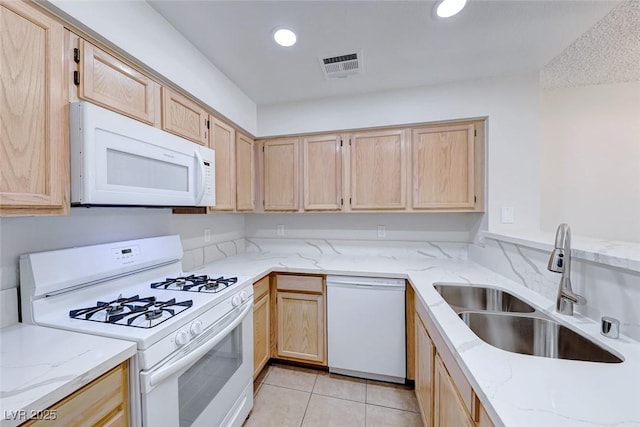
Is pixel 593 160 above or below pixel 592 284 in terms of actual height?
above

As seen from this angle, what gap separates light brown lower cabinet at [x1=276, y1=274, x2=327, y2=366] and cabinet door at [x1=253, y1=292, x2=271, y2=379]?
101 mm

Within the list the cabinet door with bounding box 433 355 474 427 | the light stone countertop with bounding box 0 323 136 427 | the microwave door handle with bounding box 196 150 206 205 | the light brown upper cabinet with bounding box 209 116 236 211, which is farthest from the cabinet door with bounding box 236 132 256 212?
the cabinet door with bounding box 433 355 474 427

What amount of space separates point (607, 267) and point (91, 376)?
6.02 ft

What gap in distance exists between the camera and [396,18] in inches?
54.8

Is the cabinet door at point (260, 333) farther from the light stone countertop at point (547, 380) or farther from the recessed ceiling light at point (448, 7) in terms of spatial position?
the recessed ceiling light at point (448, 7)

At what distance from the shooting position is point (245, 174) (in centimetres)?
238

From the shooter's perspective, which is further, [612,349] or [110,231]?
[110,231]

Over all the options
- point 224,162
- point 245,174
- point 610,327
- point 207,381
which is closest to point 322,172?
point 245,174

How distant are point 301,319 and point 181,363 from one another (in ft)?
3.79

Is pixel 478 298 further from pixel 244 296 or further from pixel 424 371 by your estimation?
pixel 244 296

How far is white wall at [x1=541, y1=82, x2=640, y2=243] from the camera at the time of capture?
2193 mm

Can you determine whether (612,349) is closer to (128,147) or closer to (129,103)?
(128,147)

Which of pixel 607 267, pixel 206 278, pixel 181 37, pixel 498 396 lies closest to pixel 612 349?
pixel 607 267

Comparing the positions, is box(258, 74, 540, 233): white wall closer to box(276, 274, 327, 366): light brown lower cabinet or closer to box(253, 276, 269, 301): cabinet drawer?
box(276, 274, 327, 366): light brown lower cabinet
